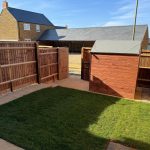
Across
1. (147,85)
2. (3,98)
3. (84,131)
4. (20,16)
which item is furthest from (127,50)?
(20,16)

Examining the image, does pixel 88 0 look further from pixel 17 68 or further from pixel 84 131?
pixel 84 131

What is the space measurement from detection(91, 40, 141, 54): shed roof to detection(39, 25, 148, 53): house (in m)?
16.0

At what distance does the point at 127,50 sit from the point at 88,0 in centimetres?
1042

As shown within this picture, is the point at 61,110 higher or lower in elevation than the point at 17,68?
lower

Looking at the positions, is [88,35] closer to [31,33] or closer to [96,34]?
[96,34]

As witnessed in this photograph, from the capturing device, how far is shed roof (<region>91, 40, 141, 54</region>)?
7.36 meters

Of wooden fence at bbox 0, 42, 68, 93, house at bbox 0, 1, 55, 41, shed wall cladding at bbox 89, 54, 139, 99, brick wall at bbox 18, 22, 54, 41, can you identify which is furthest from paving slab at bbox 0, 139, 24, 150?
brick wall at bbox 18, 22, 54, 41

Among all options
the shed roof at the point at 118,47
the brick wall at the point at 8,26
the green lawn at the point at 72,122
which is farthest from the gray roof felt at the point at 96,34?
the green lawn at the point at 72,122

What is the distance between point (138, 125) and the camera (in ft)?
Answer: 16.2

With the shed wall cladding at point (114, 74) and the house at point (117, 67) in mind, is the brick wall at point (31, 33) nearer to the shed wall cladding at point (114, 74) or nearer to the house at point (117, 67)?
the house at point (117, 67)

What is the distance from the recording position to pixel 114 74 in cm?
782

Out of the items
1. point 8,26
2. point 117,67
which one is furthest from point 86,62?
point 8,26

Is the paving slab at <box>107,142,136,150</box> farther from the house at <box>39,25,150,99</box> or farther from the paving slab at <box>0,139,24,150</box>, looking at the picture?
the house at <box>39,25,150,99</box>

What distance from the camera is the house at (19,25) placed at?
87.7ft
